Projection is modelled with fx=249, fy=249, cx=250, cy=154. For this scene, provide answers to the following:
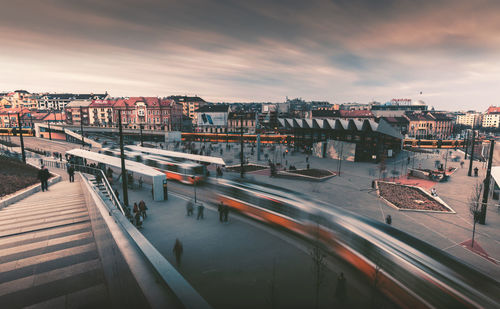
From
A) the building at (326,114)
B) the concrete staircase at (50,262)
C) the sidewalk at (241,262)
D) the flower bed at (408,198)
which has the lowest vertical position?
the flower bed at (408,198)

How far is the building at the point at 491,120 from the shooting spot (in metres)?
171

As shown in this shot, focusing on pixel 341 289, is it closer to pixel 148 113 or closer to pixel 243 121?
pixel 243 121

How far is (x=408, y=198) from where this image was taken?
20.8 metres

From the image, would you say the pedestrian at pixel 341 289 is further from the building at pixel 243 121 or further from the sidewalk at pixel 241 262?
the building at pixel 243 121

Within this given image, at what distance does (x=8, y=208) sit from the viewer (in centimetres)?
1152

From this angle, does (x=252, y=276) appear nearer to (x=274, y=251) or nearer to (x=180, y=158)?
(x=274, y=251)

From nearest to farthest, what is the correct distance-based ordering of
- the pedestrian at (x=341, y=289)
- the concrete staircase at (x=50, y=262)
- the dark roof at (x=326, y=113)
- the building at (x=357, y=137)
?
the concrete staircase at (x=50, y=262) < the pedestrian at (x=341, y=289) < the building at (x=357, y=137) < the dark roof at (x=326, y=113)

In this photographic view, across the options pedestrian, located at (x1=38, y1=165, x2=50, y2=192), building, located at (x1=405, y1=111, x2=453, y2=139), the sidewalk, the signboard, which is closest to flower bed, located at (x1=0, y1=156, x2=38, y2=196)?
pedestrian, located at (x1=38, y1=165, x2=50, y2=192)

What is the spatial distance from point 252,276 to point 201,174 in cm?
1428

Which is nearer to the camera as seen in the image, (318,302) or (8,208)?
(318,302)

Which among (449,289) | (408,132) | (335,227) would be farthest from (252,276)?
(408,132)

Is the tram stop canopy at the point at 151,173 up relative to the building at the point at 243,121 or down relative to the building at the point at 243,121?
down

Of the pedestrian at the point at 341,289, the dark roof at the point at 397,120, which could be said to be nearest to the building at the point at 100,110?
the pedestrian at the point at 341,289

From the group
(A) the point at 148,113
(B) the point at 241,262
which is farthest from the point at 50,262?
(A) the point at 148,113
